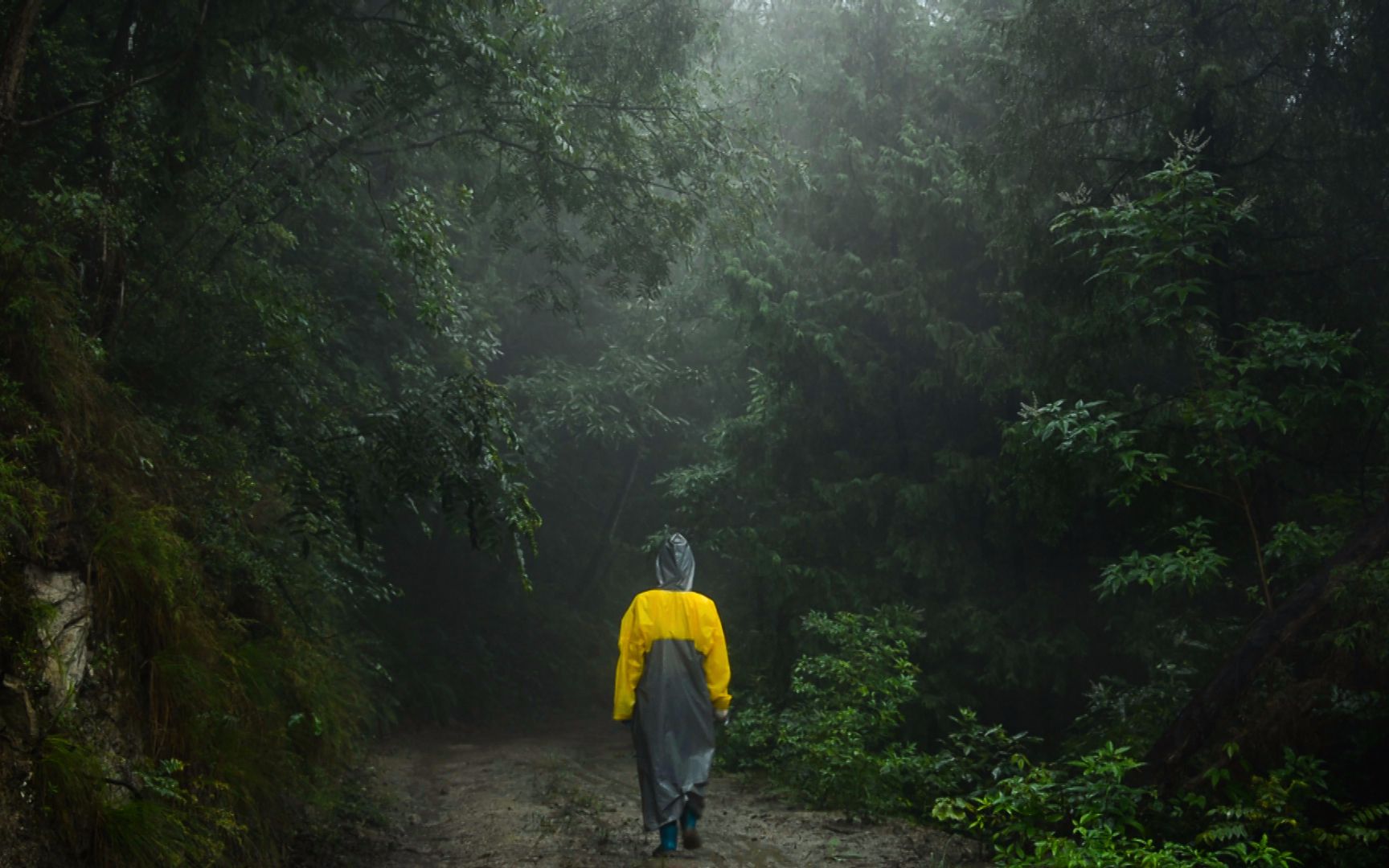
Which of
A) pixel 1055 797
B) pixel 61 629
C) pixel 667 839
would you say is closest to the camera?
pixel 61 629

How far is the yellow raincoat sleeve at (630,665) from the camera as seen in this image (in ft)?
23.2

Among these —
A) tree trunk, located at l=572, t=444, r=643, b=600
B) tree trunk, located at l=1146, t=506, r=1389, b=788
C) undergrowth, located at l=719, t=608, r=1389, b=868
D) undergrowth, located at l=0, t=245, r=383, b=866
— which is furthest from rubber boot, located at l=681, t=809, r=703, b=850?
tree trunk, located at l=572, t=444, r=643, b=600

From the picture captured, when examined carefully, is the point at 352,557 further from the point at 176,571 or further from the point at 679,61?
the point at 679,61

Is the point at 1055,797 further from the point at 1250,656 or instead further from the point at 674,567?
the point at 674,567

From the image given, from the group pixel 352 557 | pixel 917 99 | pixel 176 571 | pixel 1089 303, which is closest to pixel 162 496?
pixel 176 571

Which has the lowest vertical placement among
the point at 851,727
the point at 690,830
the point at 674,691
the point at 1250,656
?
the point at 690,830

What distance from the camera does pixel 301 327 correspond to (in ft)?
29.0

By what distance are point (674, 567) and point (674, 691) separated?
77 centimetres

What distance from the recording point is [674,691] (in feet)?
23.1

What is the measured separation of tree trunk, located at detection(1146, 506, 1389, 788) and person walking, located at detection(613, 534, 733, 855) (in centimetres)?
278

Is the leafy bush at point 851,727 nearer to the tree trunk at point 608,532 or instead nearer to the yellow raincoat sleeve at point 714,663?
the yellow raincoat sleeve at point 714,663

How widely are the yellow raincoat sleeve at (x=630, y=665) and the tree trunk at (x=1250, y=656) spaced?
10.6 ft

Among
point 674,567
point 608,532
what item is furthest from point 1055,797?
point 608,532

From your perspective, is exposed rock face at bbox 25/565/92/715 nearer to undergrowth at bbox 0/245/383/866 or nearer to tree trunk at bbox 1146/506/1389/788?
undergrowth at bbox 0/245/383/866
